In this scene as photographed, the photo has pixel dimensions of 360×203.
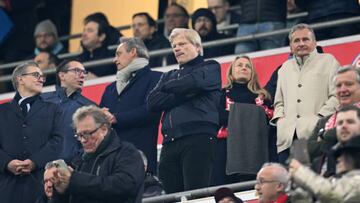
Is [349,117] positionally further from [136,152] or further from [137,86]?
[137,86]

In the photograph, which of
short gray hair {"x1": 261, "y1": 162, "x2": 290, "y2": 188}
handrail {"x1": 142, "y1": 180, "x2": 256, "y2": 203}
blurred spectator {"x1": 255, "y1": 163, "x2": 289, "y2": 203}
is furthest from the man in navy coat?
short gray hair {"x1": 261, "y1": 162, "x2": 290, "y2": 188}

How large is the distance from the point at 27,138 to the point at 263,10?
150 inches

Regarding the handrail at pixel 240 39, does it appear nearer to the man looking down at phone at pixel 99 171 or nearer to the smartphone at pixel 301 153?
the man looking down at phone at pixel 99 171

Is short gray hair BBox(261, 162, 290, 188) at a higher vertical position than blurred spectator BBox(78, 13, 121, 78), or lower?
lower

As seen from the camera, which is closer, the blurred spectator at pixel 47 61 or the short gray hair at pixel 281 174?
the short gray hair at pixel 281 174

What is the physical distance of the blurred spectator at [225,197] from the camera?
16094 mm

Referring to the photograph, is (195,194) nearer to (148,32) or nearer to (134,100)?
(134,100)

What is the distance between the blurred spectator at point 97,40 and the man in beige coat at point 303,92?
4221 millimetres

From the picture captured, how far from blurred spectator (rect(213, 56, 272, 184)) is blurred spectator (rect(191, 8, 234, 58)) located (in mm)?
2474

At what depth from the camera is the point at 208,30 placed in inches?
830

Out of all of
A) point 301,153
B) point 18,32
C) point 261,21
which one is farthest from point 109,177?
point 18,32

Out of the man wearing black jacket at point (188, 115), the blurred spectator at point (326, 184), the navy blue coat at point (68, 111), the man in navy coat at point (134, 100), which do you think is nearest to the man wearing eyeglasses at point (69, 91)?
the navy blue coat at point (68, 111)

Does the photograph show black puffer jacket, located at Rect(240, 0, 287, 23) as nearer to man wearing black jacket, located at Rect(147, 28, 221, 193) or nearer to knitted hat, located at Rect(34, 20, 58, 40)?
man wearing black jacket, located at Rect(147, 28, 221, 193)

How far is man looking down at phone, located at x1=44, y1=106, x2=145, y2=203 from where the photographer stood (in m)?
15.2
